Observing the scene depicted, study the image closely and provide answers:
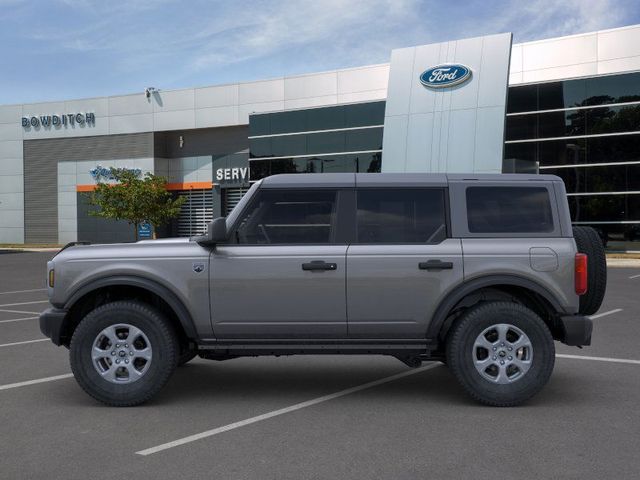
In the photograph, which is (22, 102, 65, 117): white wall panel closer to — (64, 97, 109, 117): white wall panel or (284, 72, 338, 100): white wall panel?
(64, 97, 109, 117): white wall panel

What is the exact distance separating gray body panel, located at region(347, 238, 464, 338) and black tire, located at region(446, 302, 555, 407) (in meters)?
0.34

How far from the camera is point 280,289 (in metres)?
5.77

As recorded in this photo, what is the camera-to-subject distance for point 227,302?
5.80 meters

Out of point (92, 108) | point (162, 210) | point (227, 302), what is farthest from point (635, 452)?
point (92, 108)

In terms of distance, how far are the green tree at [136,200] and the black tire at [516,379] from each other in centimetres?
4053

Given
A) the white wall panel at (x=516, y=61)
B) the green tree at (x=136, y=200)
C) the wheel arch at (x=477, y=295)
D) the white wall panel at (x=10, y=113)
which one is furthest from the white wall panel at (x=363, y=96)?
the wheel arch at (x=477, y=295)

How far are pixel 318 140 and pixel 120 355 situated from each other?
3374 cm

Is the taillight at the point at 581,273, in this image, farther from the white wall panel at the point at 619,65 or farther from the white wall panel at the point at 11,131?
the white wall panel at the point at 11,131

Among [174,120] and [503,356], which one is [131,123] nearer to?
[174,120]

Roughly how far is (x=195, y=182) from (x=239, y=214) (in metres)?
42.8

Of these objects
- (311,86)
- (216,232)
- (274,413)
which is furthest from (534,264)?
(311,86)

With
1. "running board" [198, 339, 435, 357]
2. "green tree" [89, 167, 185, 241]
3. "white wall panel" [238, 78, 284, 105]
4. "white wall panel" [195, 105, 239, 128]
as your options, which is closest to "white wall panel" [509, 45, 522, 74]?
"white wall panel" [238, 78, 284, 105]

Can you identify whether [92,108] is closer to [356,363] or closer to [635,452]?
[356,363]

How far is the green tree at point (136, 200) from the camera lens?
146 feet
